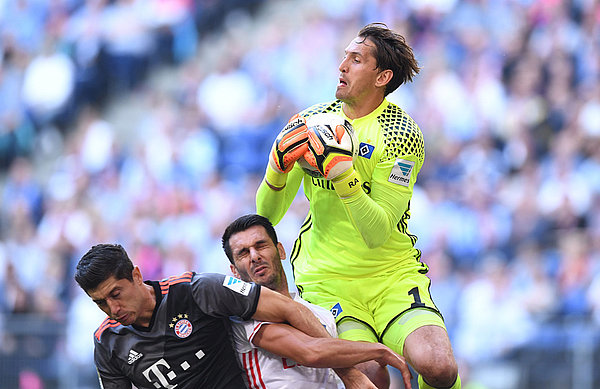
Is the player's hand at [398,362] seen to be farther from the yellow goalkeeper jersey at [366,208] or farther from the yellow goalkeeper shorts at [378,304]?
the yellow goalkeeper jersey at [366,208]

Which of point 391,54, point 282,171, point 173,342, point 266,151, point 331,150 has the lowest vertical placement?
point 173,342

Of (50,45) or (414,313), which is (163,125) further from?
(414,313)

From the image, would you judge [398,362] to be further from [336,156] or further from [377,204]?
[336,156]

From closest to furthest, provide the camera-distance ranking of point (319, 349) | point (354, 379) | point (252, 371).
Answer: point (319, 349)
point (354, 379)
point (252, 371)

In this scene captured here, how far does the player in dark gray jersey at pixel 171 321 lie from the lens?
15.0ft

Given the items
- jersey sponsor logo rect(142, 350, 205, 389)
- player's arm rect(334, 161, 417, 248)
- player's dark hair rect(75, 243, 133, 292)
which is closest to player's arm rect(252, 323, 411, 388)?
jersey sponsor logo rect(142, 350, 205, 389)

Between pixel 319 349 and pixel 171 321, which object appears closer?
pixel 319 349

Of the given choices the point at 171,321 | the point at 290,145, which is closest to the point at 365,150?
the point at 290,145

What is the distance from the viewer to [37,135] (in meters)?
12.7

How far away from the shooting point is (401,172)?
5.02 meters

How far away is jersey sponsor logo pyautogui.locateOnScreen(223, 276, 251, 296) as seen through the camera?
4.59 m

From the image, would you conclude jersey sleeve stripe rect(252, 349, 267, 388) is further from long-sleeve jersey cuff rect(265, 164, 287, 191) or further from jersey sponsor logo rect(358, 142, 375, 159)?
jersey sponsor logo rect(358, 142, 375, 159)

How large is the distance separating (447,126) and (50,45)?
5.82 meters

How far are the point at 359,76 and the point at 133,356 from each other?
6.59ft
